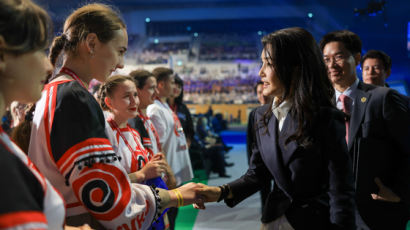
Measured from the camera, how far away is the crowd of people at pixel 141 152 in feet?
2.56

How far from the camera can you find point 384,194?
1.85 meters

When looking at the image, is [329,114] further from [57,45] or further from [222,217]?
[222,217]

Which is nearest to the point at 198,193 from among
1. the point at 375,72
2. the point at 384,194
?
the point at 384,194

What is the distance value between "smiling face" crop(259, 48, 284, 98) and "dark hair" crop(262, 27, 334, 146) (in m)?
0.01

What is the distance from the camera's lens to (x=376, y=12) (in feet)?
20.8

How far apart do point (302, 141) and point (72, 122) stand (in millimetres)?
→ 805

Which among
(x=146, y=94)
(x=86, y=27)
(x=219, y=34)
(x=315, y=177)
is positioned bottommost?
(x=315, y=177)

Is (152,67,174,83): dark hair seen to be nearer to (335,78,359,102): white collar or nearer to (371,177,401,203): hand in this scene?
(335,78,359,102): white collar

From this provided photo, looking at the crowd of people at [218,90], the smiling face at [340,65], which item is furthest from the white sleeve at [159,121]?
the crowd of people at [218,90]

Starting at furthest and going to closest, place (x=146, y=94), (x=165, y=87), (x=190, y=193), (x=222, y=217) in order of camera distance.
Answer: (x=222, y=217)
(x=165, y=87)
(x=146, y=94)
(x=190, y=193)

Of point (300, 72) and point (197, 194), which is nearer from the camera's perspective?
point (300, 72)

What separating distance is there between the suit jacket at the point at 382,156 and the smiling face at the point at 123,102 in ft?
4.37

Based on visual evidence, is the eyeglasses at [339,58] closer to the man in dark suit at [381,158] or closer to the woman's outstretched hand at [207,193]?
the man in dark suit at [381,158]

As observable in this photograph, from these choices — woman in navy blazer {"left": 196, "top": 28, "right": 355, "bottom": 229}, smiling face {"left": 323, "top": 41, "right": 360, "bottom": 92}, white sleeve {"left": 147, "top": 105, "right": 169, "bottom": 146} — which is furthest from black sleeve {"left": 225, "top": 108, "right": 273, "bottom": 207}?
white sleeve {"left": 147, "top": 105, "right": 169, "bottom": 146}
